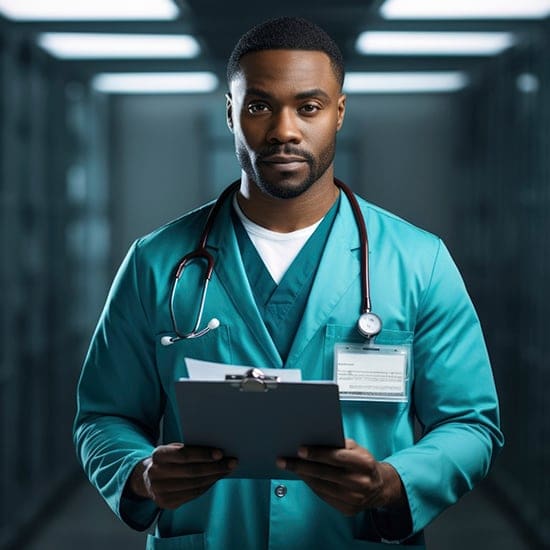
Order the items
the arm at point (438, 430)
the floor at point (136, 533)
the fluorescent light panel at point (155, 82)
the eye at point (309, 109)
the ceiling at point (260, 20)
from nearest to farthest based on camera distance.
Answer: the arm at point (438, 430) < the eye at point (309, 109) < the ceiling at point (260, 20) < the floor at point (136, 533) < the fluorescent light panel at point (155, 82)

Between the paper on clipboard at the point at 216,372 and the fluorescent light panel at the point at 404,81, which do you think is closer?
the paper on clipboard at the point at 216,372

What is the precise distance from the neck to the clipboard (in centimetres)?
41

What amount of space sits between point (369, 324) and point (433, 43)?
8.88 ft

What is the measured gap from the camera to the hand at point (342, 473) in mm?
1085

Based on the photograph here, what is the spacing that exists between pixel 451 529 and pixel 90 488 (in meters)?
2.07

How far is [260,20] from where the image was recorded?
9.14 ft

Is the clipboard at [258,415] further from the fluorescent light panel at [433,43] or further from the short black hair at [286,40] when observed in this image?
the fluorescent light panel at [433,43]

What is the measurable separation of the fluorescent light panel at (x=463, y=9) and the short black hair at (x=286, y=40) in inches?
63.3

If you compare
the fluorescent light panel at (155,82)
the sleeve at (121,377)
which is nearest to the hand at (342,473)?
the sleeve at (121,377)

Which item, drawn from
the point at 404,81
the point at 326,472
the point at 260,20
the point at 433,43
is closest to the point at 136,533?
the point at 260,20

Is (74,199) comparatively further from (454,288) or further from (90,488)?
(454,288)

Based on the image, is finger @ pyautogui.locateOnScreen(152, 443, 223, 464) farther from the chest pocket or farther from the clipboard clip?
the chest pocket

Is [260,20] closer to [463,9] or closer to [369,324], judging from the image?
[463,9]

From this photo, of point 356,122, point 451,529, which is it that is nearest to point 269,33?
point 451,529
